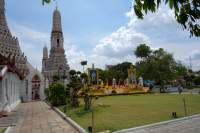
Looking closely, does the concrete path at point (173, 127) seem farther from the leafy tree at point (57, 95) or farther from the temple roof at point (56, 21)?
the temple roof at point (56, 21)

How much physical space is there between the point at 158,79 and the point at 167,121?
1535 inches

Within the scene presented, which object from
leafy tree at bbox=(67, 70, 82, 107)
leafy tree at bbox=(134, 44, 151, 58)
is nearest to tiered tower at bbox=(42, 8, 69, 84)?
leafy tree at bbox=(134, 44, 151, 58)

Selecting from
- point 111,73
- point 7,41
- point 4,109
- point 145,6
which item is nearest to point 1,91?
point 4,109

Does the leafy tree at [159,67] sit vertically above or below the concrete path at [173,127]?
above

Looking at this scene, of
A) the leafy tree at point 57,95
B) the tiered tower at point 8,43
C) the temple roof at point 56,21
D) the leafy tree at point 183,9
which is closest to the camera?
the leafy tree at point 183,9

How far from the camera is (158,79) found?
4850 centimetres

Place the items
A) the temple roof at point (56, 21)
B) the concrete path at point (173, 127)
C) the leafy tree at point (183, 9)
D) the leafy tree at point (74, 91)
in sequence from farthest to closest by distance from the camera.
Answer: the temple roof at point (56, 21) → the leafy tree at point (74, 91) → the concrete path at point (173, 127) → the leafy tree at point (183, 9)

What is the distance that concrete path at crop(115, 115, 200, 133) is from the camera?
29.3 feet

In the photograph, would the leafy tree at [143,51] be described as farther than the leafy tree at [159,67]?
Yes

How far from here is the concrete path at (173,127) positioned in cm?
894

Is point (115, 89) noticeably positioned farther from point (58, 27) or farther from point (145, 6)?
point (145, 6)

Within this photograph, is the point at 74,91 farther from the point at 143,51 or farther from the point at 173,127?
the point at 143,51

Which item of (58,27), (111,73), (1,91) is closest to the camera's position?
(1,91)

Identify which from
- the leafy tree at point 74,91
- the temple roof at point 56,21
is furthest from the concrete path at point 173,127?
the temple roof at point 56,21
